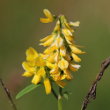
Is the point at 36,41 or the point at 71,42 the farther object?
the point at 36,41

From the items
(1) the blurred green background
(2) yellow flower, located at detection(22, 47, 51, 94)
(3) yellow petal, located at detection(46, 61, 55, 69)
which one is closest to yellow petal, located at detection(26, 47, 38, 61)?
(2) yellow flower, located at detection(22, 47, 51, 94)

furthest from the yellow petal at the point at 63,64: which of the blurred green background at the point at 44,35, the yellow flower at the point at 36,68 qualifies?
the blurred green background at the point at 44,35

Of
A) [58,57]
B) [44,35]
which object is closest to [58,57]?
[58,57]

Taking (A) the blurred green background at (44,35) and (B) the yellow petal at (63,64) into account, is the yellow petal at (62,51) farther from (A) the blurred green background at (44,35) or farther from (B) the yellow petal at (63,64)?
(A) the blurred green background at (44,35)

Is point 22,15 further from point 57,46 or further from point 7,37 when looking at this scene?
point 57,46

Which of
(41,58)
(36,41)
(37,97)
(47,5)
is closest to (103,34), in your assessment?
(36,41)

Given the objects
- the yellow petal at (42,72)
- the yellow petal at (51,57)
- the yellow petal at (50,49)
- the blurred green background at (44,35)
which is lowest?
the blurred green background at (44,35)
